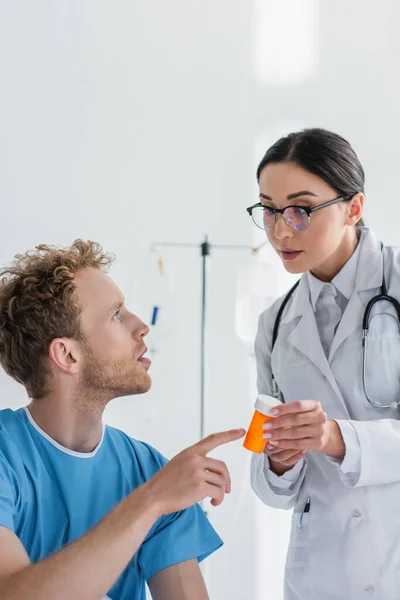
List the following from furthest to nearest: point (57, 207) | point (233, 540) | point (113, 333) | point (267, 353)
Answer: point (233, 540) < point (57, 207) < point (267, 353) < point (113, 333)

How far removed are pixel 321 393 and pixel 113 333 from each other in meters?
0.45

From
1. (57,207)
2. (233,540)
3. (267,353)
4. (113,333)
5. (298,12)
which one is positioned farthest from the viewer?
(298,12)

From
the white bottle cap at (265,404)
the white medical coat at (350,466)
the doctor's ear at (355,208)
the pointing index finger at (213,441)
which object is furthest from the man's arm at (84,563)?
the doctor's ear at (355,208)

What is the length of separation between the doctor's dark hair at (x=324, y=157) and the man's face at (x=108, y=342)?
17.1 inches

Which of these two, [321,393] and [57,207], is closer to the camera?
[321,393]

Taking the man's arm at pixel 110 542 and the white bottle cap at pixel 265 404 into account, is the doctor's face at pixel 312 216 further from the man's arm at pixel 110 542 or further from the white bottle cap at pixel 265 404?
the man's arm at pixel 110 542

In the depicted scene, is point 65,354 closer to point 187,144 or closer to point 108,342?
point 108,342

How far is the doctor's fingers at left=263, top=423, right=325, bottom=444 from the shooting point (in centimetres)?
128

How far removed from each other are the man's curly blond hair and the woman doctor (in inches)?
17.0

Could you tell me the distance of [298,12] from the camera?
2.96m

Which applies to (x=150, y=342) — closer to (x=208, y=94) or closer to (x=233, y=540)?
(x=233, y=540)

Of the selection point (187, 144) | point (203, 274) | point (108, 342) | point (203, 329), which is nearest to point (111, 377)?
point (108, 342)

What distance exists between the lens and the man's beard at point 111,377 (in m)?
1.41

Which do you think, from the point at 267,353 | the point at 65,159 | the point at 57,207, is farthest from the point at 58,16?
the point at 267,353
